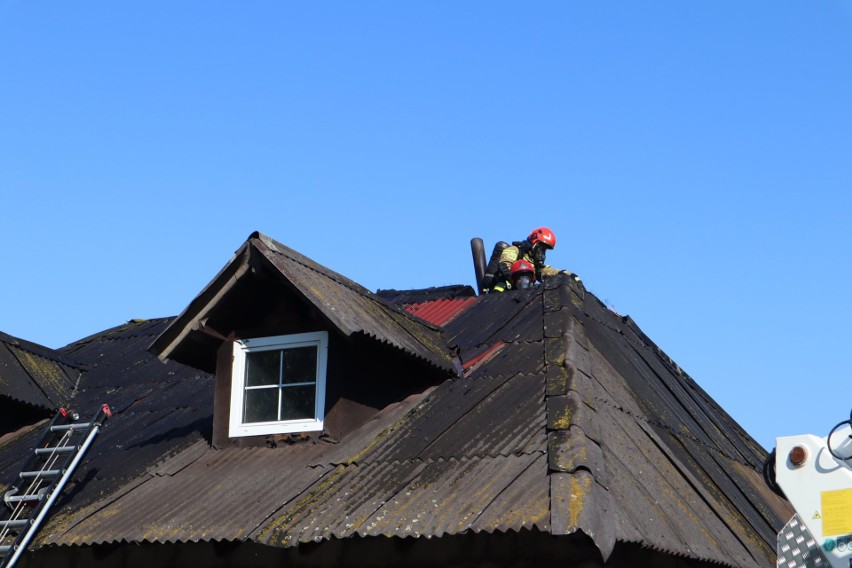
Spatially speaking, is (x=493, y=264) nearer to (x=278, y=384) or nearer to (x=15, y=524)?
(x=278, y=384)

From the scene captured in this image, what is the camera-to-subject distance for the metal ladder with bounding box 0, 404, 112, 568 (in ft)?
31.0

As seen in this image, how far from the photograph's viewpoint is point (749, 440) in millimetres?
13016

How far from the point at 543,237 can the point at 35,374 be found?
613 centimetres

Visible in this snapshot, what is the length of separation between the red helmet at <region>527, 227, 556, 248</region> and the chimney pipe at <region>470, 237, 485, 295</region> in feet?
6.02

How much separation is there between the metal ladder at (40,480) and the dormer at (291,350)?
3.65ft

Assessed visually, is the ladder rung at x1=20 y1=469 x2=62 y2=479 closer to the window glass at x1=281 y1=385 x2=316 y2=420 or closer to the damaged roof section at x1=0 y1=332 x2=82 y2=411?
the window glass at x1=281 y1=385 x2=316 y2=420

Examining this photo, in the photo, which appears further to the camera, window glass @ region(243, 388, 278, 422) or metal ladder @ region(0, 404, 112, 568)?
window glass @ region(243, 388, 278, 422)

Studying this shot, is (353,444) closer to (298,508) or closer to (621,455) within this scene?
(298,508)

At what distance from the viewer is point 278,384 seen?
1017cm

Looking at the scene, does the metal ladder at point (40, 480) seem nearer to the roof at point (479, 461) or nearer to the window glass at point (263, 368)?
the roof at point (479, 461)

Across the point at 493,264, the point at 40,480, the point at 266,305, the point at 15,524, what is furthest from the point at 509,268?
the point at 15,524

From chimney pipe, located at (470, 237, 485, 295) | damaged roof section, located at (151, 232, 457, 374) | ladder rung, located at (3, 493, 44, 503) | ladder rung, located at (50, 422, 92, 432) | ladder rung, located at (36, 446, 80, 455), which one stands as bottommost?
ladder rung, located at (3, 493, 44, 503)

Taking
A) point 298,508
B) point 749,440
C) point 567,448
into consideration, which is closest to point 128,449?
point 298,508

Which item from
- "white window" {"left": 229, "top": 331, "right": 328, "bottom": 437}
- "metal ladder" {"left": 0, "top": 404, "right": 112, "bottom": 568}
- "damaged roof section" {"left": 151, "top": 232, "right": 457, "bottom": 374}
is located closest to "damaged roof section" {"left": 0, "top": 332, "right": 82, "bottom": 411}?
"metal ladder" {"left": 0, "top": 404, "right": 112, "bottom": 568}
